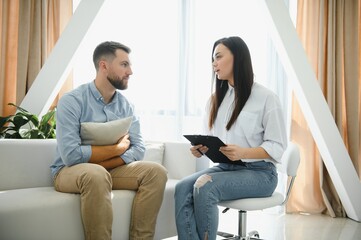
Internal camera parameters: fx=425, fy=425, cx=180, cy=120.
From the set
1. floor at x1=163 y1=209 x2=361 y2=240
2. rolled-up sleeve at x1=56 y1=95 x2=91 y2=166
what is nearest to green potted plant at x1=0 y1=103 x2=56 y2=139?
rolled-up sleeve at x1=56 y1=95 x2=91 y2=166

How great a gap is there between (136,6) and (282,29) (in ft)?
5.89

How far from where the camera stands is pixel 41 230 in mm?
2100

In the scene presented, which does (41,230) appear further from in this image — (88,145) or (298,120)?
(298,120)

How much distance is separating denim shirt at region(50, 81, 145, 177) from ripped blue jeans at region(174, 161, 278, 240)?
0.49 m

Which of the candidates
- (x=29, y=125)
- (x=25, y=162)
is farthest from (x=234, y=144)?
(x=29, y=125)

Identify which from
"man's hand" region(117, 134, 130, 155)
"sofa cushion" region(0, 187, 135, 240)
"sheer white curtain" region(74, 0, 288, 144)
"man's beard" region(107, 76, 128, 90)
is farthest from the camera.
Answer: "sheer white curtain" region(74, 0, 288, 144)

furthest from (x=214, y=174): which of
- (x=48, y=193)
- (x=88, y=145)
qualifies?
(x=48, y=193)

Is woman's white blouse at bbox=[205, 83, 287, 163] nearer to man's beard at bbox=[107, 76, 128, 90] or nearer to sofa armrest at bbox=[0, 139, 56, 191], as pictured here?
man's beard at bbox=[107, 76, 128, 90]

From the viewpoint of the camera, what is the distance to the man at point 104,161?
2.15 m

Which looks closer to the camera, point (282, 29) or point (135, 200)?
point (135, 200)

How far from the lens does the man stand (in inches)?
84.5

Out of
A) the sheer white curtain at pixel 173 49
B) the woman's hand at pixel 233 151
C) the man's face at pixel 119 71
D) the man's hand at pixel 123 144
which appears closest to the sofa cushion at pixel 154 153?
the man's hand at pixel 123 144

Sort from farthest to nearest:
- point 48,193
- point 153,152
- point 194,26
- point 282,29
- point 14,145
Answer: point 194,26, point 282,29, point 153,152, point 14,145, point 48,193

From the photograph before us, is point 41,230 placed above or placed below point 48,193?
below
